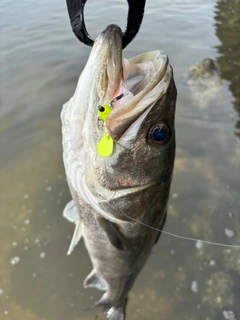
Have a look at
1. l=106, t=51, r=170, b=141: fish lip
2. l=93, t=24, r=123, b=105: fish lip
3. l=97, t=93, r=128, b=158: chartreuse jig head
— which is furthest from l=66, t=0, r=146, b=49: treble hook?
l=97, t=93, r=128, b=158: chartreuse jig head

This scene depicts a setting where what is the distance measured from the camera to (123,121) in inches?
55.8

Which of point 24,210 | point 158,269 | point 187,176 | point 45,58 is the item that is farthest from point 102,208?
point 45,58

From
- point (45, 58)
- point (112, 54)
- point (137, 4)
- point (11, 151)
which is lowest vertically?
point (11, 151)

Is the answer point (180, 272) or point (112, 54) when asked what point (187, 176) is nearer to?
point (180, 272)

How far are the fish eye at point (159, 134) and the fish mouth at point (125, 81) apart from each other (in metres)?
0.09

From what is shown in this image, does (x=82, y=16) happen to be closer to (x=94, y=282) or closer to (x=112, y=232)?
(x=112, y=232)

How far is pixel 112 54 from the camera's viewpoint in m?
1.39

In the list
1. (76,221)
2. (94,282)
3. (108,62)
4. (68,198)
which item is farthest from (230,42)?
(108,62)

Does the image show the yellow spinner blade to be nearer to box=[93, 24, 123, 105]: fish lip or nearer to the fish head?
the fish head

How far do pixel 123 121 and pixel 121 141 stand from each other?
0.42 ft

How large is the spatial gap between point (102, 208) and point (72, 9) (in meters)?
→ 1.08

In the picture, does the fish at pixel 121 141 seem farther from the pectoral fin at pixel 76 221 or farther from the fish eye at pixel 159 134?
the pectoral fin at pixel 76 221

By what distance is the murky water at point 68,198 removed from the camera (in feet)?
9.27

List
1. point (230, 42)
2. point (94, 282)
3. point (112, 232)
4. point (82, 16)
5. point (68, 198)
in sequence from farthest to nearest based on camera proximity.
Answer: point (230, 42)
point (68, 198)
point (94, 282)
point (112, 232)
point (82, 16)
